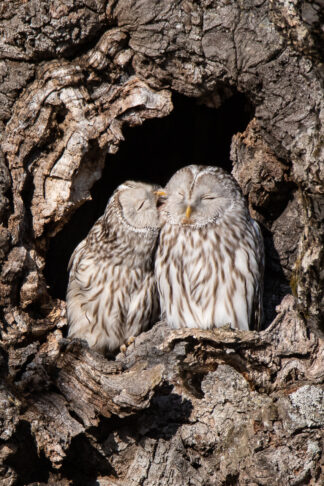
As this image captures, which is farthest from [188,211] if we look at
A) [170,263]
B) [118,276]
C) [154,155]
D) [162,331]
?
[154,155]

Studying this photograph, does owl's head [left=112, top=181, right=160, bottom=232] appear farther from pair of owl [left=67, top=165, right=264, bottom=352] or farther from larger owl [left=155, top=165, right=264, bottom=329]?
larger owl [left=155, top=165, right=264, bottom=329]

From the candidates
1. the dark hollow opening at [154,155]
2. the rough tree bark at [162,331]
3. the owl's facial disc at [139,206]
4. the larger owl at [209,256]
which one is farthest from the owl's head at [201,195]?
the dark hollow opening at [154,155]

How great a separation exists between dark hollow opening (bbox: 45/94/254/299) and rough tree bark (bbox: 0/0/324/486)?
0.99 meters

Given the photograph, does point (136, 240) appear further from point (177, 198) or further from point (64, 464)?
point (64, 464)

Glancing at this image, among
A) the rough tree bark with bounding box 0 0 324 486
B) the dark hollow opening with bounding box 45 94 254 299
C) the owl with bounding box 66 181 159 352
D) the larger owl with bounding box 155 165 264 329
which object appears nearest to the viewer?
the rough tree bark with bounding box 0 0 324 486

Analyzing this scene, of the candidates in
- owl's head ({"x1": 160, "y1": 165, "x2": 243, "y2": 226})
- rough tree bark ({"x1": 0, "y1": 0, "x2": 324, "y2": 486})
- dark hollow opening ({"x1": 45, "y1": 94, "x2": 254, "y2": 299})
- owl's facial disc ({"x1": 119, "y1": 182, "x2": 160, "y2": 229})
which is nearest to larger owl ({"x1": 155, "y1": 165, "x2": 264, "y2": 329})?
owl's head ({"x1": 160, "y1": 165, "x2": 243, "y2": 226})

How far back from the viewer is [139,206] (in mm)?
4289

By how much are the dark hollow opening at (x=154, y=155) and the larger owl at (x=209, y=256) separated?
2.73 feet

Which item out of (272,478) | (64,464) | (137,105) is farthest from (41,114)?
(272,478)

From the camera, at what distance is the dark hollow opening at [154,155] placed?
4.88 meters

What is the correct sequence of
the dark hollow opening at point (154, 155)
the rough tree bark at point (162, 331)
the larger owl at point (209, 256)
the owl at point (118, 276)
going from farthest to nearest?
the dark hollow opening at point (154, 155), the owl at point (118, 276), the larger owl at point (209, 256), the rough tree bark at point (162, 331)

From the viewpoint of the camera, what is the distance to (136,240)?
14.1ft

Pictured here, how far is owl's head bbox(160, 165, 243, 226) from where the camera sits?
161 inches

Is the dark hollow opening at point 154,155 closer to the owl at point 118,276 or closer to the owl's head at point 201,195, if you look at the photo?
the owl at point 118,276
